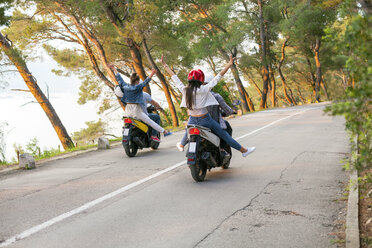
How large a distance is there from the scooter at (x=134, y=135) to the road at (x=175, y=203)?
510 mm

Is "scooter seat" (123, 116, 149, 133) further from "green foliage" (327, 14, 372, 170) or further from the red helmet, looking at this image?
"green foliage" (327, 14, 372, 170)

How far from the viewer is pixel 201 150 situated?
6.96 metres

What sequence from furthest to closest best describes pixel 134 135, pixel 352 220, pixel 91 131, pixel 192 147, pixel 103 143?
pixel 91 131
pixel 103 143
pixel 134 135
pixel 192 147
pixel 352 220

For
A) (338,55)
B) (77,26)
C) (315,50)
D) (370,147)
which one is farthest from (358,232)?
(315,50)

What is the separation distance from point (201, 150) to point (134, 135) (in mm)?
3641

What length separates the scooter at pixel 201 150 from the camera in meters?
6.74

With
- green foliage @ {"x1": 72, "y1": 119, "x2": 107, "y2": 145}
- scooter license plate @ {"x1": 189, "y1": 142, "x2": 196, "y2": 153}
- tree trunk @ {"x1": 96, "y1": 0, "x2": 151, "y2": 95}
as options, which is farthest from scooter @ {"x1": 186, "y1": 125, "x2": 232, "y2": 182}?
green foliage @ {"x1": 72, "y1": 119, "x2": 107, "y2": 145}

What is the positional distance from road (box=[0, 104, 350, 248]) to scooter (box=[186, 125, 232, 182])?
0.77 feet

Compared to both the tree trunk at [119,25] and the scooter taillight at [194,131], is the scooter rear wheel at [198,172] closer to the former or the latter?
the scooter taillight at [194,131]

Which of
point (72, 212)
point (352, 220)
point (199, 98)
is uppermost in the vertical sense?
point (199, 98)

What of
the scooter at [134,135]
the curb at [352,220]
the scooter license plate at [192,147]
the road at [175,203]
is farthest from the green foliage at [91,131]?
A: the curb at [352,220]

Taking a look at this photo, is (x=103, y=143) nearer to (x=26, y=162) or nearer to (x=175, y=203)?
(x=26, y=162)

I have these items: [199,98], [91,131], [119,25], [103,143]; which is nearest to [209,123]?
[199,98]

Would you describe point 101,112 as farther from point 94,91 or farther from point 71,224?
point 71,224
